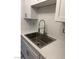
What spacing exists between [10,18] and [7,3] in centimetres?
9

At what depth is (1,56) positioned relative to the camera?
0.51 metres

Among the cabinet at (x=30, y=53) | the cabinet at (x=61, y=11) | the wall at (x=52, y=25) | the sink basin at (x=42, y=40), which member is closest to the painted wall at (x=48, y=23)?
the wall at (x=52, y=25)

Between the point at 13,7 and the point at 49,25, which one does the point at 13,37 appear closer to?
the point at 13,7

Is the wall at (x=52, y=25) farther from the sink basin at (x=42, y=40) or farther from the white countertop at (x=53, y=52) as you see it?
the white countertop at (x=53, y=52)

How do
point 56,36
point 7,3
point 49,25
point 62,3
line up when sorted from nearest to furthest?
point 7,3 → point 62,3 → point 56,36 → point 49,25

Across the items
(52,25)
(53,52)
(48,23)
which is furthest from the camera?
(48,23)

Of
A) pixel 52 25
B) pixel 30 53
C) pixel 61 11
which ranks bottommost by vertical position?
pixel 30 53

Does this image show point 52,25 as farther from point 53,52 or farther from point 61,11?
point 53,52

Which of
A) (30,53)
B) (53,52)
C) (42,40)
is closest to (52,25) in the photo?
(42,40)

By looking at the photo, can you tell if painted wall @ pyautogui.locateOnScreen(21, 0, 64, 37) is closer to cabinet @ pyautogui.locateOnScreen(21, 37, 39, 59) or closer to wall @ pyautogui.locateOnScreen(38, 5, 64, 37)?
wall @ pyautogui.locateOnScreen(38, 5, 64, 37)

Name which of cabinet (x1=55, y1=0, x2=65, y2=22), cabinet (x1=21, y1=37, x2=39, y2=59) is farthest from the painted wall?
cabinet (x1=21, y1=37, x2=39, y2=59)

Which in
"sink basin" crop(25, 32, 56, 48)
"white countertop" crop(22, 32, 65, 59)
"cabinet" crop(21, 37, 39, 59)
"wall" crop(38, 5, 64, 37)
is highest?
"wall" crop(38, 5, 64, 37)

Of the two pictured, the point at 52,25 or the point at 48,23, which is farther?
the point at 48,23
